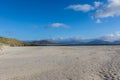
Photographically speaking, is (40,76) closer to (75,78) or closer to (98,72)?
(75,78)

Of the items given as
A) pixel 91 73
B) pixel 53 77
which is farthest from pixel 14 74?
pixel 91 73

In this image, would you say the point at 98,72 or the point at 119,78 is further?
the point at 98,72

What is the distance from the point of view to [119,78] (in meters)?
9.34

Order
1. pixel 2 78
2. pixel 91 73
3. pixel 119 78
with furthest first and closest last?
1. pixel 91 73
2. pixel 2 78
3. pixel 119 78

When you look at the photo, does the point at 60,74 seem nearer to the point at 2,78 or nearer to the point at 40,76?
the point at 40,76

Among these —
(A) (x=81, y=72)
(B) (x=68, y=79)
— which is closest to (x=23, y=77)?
(B) (x=68, y=79)

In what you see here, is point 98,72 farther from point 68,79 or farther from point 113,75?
point 68,79

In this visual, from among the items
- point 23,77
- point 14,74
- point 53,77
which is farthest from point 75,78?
point 14,74

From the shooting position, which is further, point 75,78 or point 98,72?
point 98,72

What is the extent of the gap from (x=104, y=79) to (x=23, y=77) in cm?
395

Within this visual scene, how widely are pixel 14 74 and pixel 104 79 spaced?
4745 mm

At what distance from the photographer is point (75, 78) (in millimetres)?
9609

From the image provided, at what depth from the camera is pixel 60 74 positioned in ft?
34.5

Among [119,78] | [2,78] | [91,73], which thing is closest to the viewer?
[119,78]
